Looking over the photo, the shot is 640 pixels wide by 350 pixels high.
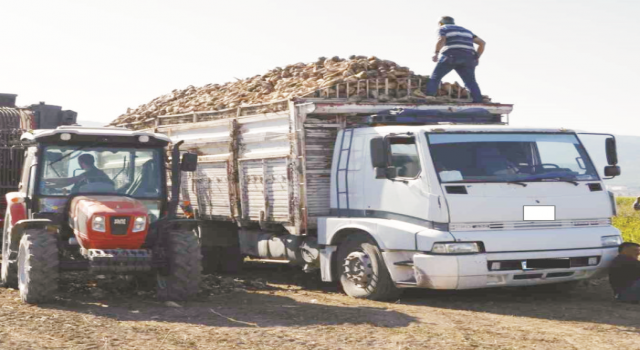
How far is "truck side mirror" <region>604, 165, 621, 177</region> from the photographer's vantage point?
441 inches

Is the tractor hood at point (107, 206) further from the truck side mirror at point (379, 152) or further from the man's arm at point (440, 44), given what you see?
the man's arm at point (440, 44)

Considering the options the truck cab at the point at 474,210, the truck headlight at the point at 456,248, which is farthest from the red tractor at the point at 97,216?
the truck headlight at the point at 456,248

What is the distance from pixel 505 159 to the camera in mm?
10836

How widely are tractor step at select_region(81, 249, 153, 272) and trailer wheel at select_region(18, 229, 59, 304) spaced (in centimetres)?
39

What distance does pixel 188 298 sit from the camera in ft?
35.6

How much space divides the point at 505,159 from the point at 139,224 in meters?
4.41

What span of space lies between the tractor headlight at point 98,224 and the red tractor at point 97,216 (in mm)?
11

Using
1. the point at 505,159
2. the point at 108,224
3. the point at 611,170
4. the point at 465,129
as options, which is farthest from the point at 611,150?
the point at 108,224

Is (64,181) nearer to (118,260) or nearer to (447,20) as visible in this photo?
(118,260)

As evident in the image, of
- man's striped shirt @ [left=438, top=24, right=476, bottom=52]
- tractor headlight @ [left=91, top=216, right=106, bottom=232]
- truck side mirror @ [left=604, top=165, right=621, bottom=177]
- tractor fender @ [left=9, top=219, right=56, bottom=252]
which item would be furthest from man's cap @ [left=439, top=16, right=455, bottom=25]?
tractor fender @ [left=9, top=219, right=56, bottom=252]

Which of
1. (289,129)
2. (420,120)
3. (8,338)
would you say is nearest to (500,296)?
(420,120)

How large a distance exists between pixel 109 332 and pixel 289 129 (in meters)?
4.24

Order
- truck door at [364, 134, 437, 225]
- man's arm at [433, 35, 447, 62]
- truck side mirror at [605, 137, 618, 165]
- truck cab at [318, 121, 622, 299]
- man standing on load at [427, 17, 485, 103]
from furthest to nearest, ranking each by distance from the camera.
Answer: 1. man's arm at [433, 35, 447, 62]
2. man standing on load at [427, 17, 485, 103]
3. truck side mirror at [605, 137, 618, 165]
4. truck door at [364, 134, 437, 225]
5. truck cab at [318, 121, 622, 299]

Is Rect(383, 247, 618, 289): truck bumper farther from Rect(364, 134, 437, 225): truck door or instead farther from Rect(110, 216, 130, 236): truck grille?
Rect(110, 216, 130, 236): truck grille
